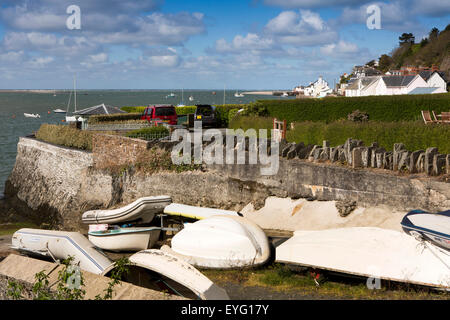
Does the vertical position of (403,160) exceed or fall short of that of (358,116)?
it falls short

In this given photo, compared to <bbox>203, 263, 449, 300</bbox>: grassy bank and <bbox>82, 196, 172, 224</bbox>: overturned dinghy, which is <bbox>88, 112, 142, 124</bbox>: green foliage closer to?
<bbox>82, 196, 172, 224</bbox>: overturned dinghy

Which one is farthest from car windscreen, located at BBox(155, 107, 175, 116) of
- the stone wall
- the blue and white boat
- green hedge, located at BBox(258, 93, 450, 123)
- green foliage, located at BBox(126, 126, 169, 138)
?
the blue and white boat

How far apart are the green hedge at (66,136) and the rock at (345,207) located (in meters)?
→ 15.3

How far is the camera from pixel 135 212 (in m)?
15.7

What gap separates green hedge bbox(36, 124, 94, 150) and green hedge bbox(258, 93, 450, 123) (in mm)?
10577

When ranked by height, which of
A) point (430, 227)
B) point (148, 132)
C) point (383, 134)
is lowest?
point (430, 227)

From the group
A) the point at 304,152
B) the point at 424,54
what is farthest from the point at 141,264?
the point at 424,54

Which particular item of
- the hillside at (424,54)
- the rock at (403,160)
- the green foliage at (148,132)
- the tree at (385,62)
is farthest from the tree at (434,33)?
the rock at (403,160)

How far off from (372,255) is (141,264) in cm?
461

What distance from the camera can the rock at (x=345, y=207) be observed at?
13.2 meters

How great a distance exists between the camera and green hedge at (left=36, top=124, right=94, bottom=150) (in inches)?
968

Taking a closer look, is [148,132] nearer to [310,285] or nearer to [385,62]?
[310,285]

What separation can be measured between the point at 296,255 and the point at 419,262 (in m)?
2.54

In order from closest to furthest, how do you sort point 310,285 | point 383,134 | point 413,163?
point 310,285, point 413,163, point 383,134
